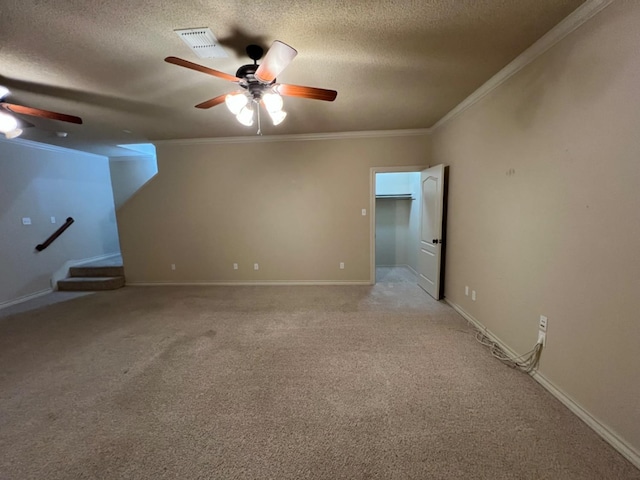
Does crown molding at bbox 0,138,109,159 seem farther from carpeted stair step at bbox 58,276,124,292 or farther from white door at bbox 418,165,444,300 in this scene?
white door at bbox 418,165,444,300

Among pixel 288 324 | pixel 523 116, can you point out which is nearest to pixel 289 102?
pixel 523 116

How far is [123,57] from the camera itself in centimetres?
193

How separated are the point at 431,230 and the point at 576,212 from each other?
208cm

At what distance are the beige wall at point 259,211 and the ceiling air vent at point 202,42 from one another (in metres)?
2.34

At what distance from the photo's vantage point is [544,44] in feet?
5.75

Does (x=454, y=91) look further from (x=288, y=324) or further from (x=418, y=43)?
(x=288, y=324)

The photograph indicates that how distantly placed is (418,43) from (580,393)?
2.67 meters

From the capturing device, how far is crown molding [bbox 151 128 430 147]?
4070mm

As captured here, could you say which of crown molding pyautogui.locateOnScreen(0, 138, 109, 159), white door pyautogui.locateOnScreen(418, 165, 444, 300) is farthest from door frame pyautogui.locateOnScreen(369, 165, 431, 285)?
crown molding pyautogui.locateOnScreen(0, 138, 109, 159)

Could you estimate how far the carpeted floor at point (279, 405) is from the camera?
1.35 meters

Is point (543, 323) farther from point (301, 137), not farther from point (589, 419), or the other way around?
point (301, 137)

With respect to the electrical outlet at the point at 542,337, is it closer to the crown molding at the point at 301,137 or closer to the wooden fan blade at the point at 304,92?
the wooden fan blade at the point at 304,92

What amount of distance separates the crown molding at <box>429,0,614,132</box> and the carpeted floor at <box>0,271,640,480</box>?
98.7 inches

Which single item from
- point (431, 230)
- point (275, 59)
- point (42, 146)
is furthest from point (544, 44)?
point (42, 146)
